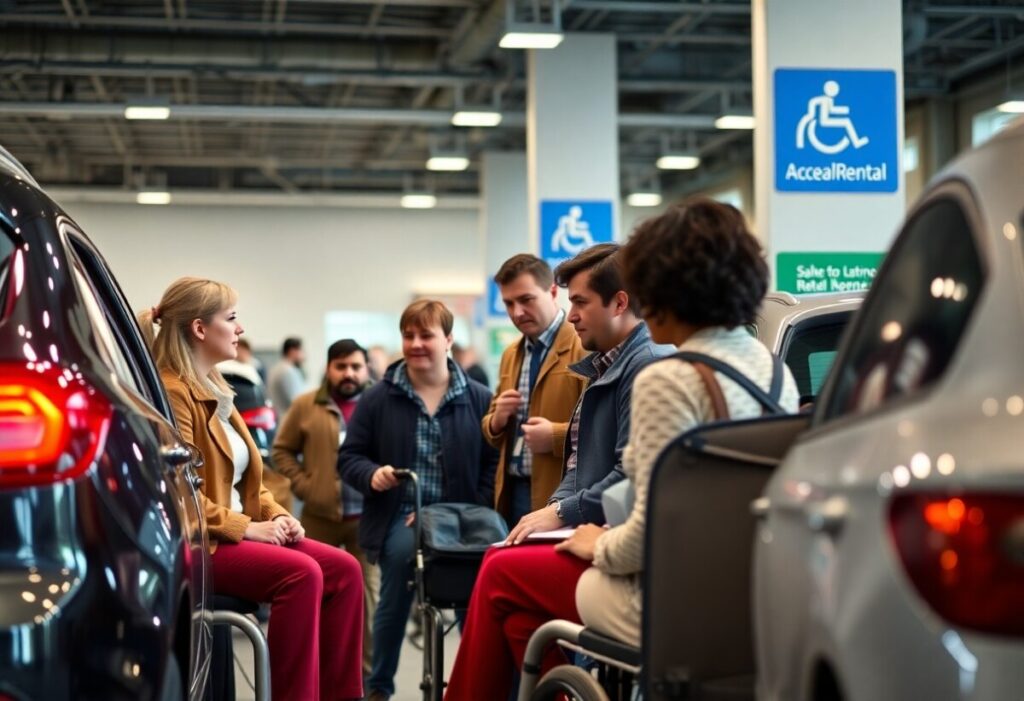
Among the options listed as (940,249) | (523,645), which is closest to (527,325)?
(523,645)

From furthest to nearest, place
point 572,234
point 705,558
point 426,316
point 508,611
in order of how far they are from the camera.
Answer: point 572,234 < point 426,316 < point 508,611 < point 705,558

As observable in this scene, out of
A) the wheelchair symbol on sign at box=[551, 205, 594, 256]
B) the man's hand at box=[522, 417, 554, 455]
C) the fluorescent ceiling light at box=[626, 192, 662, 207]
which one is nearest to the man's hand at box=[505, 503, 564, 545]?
the man's hand at box=[522, 417, 554, 455]

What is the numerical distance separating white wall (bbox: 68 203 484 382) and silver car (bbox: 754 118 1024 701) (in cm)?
2740

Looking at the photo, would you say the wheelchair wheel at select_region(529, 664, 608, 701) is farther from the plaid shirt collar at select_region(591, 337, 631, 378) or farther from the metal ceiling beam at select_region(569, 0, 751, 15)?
the metal ceiling beam at select_region(569, 0, 751, 15)

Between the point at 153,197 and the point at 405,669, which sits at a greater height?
the point at 153,197

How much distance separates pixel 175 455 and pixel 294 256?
2743 centimetres

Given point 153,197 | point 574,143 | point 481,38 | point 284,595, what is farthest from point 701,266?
point 153,197

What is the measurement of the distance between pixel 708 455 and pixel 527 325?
3.17m

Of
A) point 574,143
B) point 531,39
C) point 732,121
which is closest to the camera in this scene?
point 531,39

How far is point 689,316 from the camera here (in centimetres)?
314

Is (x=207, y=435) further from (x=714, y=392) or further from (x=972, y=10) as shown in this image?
(x=972, y=10)

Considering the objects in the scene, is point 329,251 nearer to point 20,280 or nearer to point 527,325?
point 527,325

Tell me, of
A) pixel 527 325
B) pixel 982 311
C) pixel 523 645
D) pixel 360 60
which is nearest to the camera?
pixel 982 311

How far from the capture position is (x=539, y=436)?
218 inches
